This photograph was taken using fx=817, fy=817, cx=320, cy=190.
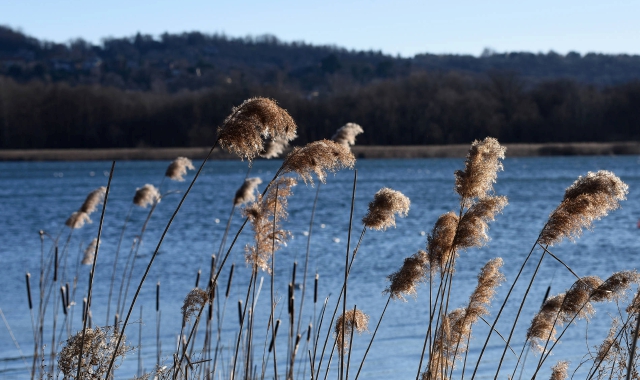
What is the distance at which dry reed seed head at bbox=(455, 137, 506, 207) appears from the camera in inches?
143

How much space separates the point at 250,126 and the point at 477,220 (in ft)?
3.72

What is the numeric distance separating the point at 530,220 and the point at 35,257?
538 inches

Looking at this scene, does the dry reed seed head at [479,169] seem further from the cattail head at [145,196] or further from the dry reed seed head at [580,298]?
the cattail head at [145,196]

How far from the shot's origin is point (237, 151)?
319 cm

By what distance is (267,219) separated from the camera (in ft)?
12.9

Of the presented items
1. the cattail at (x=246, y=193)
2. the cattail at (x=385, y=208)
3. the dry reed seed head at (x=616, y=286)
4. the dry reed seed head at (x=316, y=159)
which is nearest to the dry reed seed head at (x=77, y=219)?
the cattail at (x=246, y=193)

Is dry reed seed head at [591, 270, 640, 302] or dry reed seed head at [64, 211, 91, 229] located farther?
dry reed seed head at [64, 211, 91, 229]

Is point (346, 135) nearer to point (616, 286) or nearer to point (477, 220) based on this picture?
point (477, 220)

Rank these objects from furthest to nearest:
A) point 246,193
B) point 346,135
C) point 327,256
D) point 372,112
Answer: point 372,112 < point 327,256 < point 246,193 < point 346,135

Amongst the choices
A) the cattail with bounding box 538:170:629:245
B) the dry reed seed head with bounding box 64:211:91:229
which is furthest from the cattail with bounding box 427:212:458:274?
the dry reed seed head with bounding box 64:211:91:229

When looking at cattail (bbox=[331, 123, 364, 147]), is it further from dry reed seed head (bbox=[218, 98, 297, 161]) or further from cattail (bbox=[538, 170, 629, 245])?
dry reed seed head (bbox=[218, 98, 297, 161])

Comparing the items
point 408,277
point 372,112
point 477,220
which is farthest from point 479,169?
point 372,112

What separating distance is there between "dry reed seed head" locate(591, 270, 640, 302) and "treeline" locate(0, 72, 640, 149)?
2046 inches

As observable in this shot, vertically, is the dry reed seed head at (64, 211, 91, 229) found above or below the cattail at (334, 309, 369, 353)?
above
